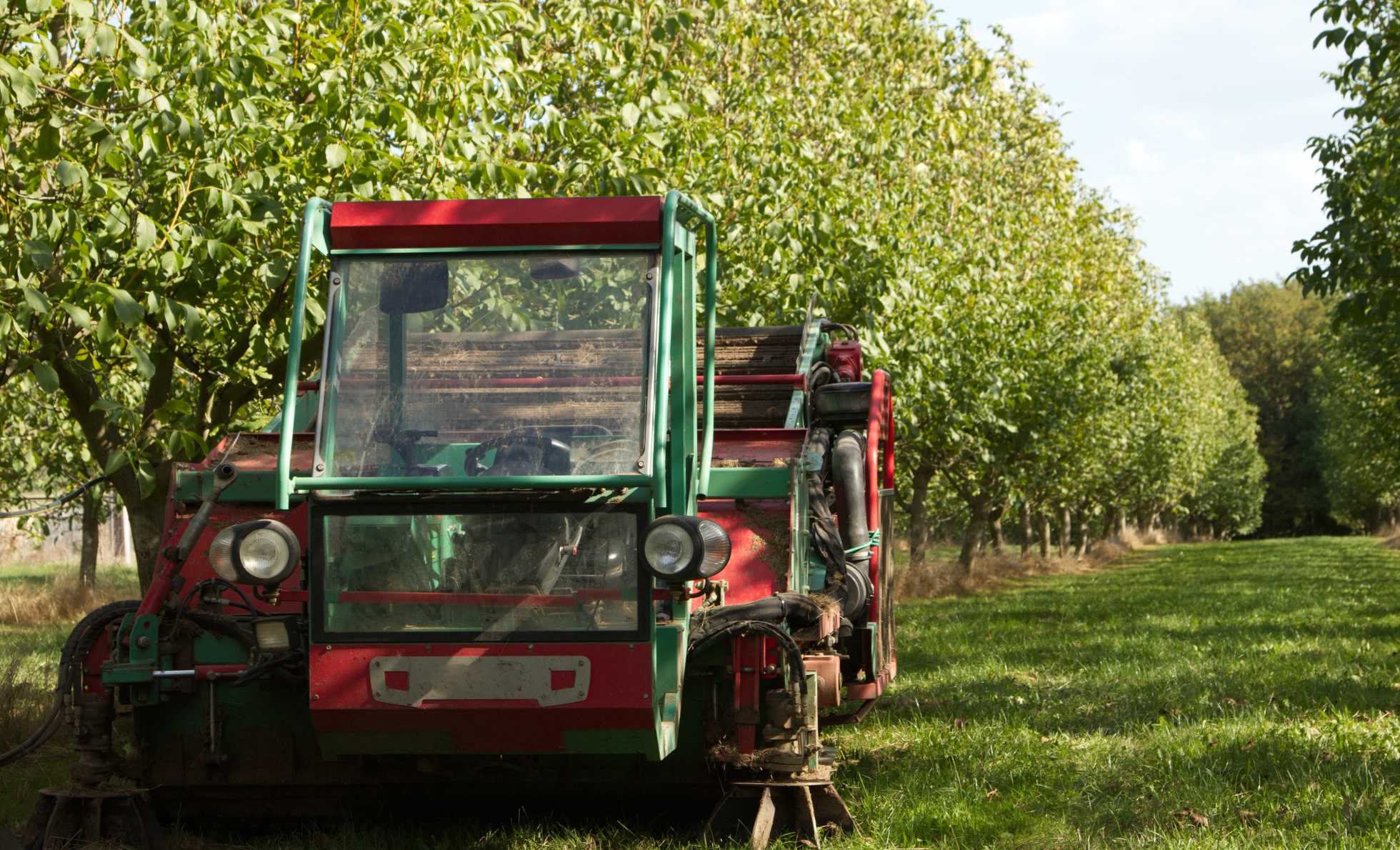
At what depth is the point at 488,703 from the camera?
4.71 metres

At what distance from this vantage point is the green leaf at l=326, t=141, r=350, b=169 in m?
7.03

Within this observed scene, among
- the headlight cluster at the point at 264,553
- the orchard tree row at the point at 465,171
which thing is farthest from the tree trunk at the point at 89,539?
the headlight cluster at the point at 264,553

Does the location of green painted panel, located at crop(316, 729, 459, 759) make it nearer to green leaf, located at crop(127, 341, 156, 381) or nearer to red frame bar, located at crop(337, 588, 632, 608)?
red frame bar, located at crop(337, 588, 632, 608)

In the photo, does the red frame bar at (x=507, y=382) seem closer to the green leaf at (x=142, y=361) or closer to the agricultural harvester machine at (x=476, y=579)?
the agricultural harvester machine at (x=476, y=579)

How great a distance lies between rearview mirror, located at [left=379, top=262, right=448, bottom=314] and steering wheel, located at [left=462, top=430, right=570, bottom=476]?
25.2 inches

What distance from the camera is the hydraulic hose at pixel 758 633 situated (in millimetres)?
5188

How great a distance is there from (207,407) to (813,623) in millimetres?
5365

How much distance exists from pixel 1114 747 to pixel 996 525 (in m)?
40.0

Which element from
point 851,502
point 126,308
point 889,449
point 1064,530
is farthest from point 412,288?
point 1064,530

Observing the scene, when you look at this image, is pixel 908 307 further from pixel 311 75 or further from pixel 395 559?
pixel 395 559

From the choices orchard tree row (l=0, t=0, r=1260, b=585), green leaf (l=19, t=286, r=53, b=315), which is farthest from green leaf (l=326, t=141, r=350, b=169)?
green leaf (l=19, t=286, r=53, b=315)

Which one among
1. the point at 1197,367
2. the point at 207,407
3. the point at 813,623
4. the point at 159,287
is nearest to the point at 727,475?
the point at 813,623

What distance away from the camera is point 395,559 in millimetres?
4742

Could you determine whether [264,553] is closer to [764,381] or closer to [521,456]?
[521,456]
